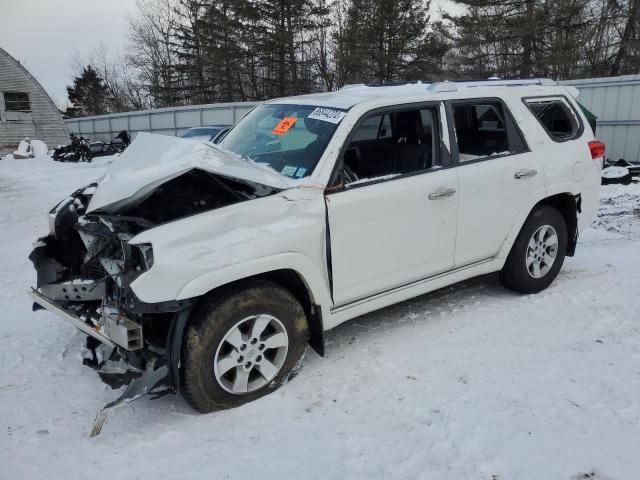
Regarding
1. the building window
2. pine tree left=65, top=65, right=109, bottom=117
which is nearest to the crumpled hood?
the building window

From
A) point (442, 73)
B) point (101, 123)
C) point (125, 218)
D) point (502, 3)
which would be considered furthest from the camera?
point (101, 123)

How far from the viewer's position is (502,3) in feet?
67.4

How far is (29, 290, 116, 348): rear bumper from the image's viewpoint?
3127 millimetres

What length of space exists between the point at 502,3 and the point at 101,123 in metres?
21.9

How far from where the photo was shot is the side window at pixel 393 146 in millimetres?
3965

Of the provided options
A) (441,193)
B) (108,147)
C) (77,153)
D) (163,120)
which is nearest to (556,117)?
(441,193)

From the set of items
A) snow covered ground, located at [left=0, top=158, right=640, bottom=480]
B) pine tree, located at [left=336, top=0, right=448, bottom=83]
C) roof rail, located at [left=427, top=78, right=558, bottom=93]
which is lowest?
snow covered ground, located at [left=0, top=158, right=640, bottom=480]

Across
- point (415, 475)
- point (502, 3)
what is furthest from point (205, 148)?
point (502, 3)

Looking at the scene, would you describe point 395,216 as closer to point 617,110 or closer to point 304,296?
point 304,296

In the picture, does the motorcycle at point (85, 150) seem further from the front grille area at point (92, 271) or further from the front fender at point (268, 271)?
the front fender at point (268, 271)

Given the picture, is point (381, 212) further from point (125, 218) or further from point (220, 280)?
Answer: point (125, 218)

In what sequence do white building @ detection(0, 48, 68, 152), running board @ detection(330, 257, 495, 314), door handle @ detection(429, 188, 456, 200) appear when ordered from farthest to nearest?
white building @ detection(0, 48, 68, 152)
door handle @ detection(429, 188, 456, 200)
running board @ detection(330, 257, 495, 314)

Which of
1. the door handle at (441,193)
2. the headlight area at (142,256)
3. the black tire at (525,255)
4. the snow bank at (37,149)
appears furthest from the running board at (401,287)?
the snow bank at (37,149)

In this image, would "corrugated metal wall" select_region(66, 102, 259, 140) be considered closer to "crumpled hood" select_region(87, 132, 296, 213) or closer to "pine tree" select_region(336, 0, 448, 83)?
"pine tree" select_region(336, 0, 448, 83)
